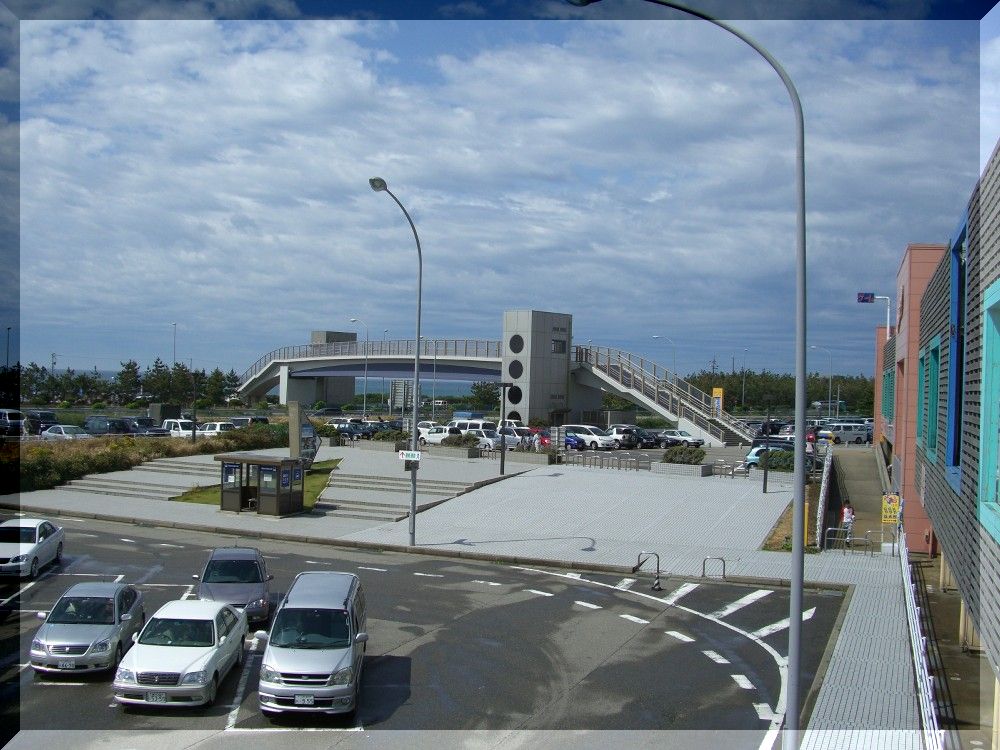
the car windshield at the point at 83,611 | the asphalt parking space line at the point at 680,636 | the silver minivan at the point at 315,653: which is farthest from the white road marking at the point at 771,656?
the car windshield at the point at 83,611

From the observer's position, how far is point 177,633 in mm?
13234

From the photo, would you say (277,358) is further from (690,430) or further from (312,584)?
(312,584)

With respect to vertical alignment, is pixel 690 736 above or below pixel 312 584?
below

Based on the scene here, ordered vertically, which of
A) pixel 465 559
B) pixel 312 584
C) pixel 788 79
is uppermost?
pixel 788 79

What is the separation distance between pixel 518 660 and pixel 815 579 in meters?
10.2

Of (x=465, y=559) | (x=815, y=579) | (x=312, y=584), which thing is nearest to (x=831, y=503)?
(x=815, y=579)

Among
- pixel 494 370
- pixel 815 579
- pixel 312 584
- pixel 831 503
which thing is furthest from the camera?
pixel 494 370

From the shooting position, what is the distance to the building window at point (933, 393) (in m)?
18.0

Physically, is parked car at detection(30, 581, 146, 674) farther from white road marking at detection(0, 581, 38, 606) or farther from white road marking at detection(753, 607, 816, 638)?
white road marking at detection(753, 607, 816, 638)

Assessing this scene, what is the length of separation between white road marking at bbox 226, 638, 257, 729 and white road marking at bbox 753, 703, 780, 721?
728 cm

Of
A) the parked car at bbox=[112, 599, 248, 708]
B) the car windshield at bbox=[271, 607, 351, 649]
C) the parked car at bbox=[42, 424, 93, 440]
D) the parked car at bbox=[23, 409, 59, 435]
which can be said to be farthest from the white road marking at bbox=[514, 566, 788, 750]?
the parked car at bbox=[23, 409, 59, 435]

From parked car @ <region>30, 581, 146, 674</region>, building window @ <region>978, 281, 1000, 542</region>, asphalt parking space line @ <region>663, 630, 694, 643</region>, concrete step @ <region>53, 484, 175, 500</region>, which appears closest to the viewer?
building window @ <region>978, 281, 1000, 542</region>

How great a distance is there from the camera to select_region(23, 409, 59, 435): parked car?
185ft

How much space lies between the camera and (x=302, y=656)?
493 inches
